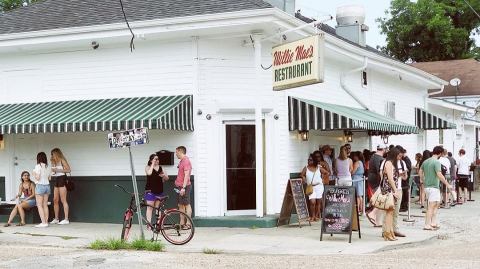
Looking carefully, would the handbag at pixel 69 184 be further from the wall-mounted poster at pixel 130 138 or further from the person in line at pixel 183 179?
the wall-mounted poster at pixel 130 138

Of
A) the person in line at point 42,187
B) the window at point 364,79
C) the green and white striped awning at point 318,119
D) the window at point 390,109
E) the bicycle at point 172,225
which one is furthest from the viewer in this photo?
the window at point 390,109

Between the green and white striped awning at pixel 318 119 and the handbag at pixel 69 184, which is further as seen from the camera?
the handbag at pixel 69 184

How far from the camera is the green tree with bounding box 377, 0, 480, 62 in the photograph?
44.3 metres

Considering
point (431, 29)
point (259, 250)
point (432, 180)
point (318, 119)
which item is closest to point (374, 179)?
point (432, 180)

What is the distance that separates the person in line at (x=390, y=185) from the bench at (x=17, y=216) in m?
7.42

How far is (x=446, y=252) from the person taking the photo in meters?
10.8

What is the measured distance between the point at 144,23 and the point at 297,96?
3.87 meters

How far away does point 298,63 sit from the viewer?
13141 millimetres

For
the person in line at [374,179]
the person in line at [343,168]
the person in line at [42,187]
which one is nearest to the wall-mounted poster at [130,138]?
the person in line at [42,187]

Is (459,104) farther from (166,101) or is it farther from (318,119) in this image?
(166,101)

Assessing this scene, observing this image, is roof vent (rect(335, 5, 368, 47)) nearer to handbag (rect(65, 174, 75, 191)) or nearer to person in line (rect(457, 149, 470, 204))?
person in line (rect(457, 149, 470, 204))

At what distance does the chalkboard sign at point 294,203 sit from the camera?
14.1 metres

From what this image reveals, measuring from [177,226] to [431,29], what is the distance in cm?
3647

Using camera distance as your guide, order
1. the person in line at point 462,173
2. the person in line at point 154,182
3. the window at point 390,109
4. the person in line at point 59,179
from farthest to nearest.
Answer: the window at point 390,109 < the person in line at point 462,173 < the person in line at point 59,179 < the person in line at point 154,182
